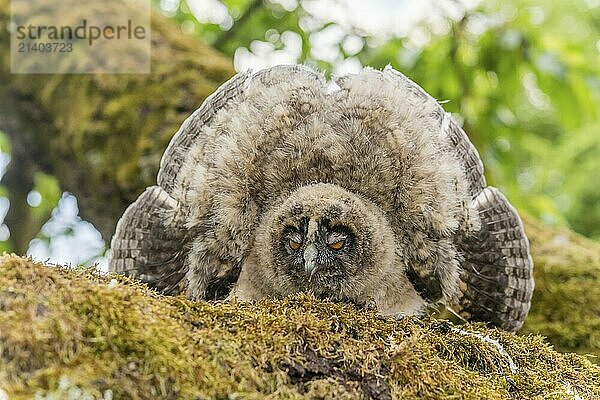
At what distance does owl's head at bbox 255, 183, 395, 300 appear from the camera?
2637mm

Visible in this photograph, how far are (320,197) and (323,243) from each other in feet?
0.63

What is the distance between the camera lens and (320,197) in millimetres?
2658

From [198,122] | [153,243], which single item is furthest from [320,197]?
[153,243]

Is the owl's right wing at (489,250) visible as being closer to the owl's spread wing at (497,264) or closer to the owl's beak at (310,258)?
the owl's spread wing at (497,264)

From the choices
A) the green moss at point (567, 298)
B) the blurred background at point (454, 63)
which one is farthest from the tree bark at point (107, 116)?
the green moss at point (567, 298)

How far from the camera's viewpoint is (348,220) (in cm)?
265

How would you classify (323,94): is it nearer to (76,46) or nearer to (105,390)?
(105,390)

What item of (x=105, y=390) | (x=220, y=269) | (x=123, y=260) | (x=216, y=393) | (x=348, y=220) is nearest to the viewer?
(x=105, y=390)

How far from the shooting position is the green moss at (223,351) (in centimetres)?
140

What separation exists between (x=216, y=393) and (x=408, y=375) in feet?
1.84

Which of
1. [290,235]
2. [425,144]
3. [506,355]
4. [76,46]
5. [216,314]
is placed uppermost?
[76,46]

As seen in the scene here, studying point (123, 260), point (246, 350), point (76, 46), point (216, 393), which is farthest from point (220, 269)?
point (76, 46)

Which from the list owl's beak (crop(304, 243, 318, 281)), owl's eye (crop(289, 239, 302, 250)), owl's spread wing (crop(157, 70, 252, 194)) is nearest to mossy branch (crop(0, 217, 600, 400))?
owl's beak (crop(304, 243, 318, 281))

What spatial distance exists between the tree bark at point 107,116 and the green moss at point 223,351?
8.36 feet
